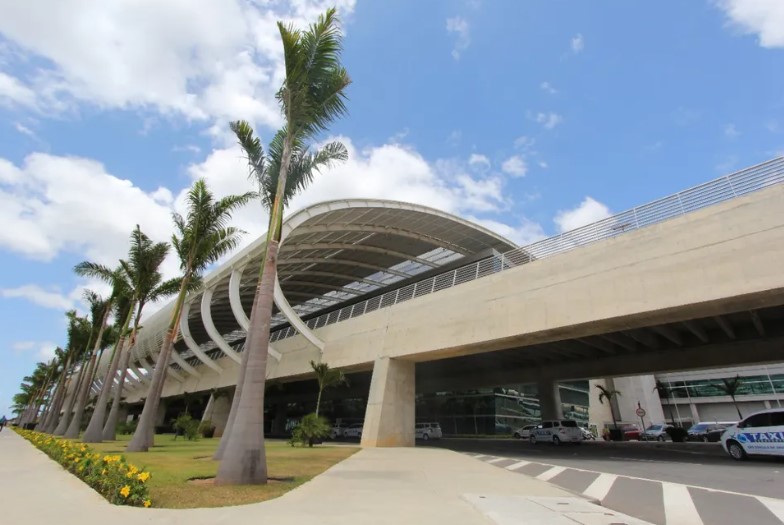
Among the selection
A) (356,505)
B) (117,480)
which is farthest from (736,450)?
(117,480)

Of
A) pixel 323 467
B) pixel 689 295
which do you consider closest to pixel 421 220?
pixel 689 295

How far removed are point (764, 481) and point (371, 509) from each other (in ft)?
31.6

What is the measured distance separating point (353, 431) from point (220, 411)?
39.6ft

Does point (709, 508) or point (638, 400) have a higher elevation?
point (638, 400)

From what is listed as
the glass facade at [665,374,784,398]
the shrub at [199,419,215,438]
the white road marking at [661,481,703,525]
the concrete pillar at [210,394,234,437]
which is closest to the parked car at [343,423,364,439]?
the concrete pillar at [210,394,234,437]

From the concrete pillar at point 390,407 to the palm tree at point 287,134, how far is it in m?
11.7

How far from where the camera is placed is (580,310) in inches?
617

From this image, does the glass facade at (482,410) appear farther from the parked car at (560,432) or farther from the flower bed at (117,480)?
the flower bed at (117,480)

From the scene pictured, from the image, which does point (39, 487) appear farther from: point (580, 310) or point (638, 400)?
point (638, 400)

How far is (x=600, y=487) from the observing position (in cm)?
907

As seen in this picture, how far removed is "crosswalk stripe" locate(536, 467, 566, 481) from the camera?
414 inches

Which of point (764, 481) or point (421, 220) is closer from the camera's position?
point (764, 481)

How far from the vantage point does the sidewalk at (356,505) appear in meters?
5.42

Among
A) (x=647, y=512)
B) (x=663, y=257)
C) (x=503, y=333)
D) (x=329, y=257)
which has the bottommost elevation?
(x=647, y=512)
